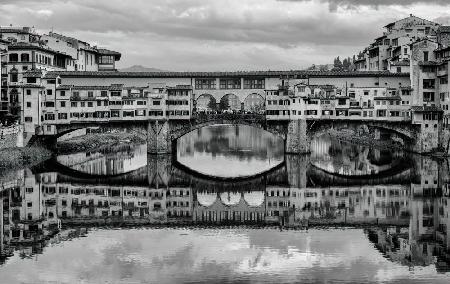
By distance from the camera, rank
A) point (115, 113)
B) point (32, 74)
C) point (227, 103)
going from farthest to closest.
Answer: point (227, 103), point (115, 113), point (32, 74)

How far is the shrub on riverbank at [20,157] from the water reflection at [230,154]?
12.6m

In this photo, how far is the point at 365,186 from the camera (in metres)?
49.2

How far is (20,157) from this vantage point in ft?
186

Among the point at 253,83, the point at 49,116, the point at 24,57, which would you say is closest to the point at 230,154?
the point at 253,83

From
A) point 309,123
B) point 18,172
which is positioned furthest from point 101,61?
point 18,172

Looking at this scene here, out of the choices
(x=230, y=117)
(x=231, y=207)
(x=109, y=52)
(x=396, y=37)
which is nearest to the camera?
(x=231, y=207)

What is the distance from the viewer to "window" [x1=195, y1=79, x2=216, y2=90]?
70938 mm

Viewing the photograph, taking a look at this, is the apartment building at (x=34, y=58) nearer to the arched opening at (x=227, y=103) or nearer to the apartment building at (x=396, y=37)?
the arched opening at (x=227, y=103)

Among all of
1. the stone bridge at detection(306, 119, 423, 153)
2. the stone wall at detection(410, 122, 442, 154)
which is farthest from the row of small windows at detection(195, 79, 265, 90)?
the stone wall at detection(410, 122, 442, 154)

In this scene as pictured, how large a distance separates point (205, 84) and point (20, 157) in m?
21.6

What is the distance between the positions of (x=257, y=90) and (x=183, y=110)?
830 centimetres

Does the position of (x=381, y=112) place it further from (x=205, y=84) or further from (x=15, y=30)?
(x=15, y=30)

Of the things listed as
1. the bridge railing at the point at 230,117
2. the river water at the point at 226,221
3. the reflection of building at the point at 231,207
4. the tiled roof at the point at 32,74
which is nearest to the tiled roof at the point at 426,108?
the river water at the point at 226,221

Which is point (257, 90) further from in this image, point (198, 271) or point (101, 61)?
point (198, 271)
